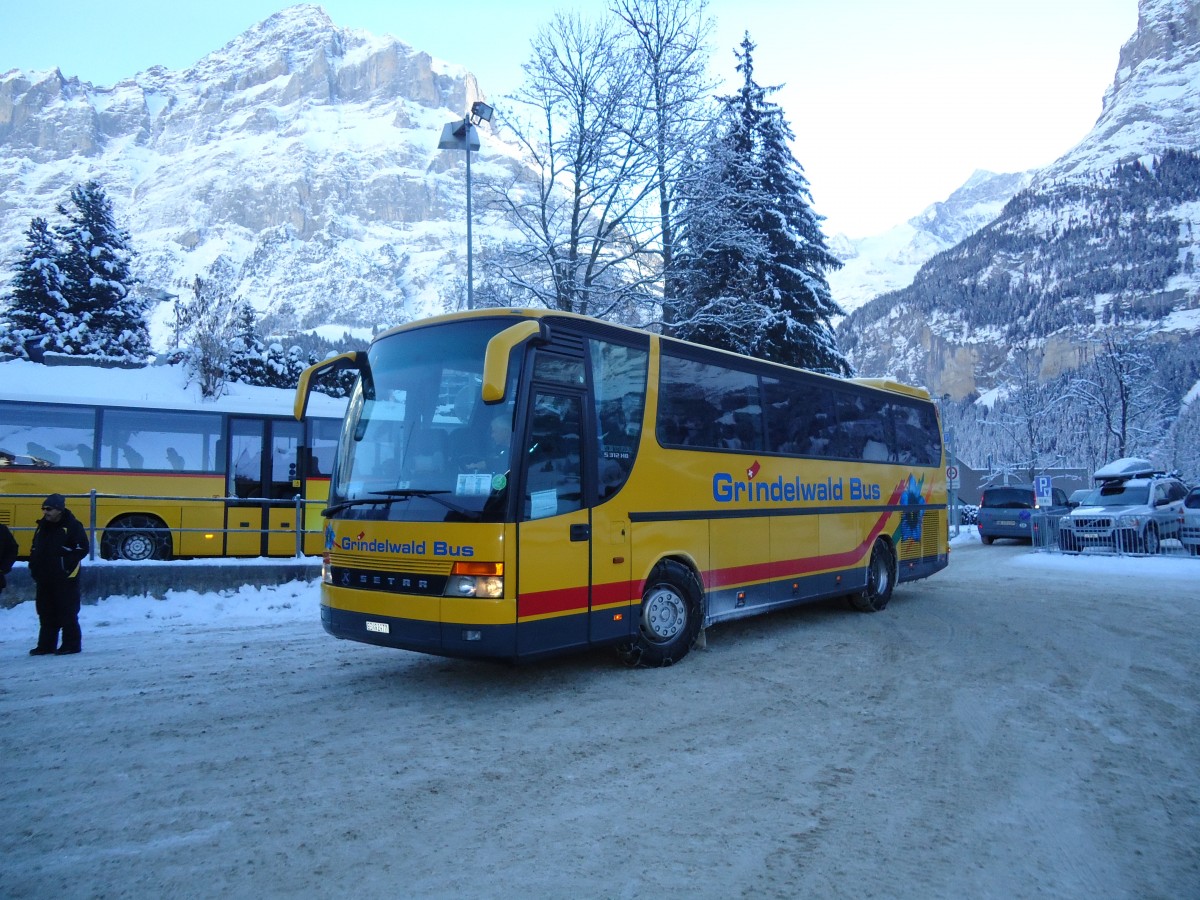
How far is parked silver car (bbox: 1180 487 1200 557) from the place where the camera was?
18766mm

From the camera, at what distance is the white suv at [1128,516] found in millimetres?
19906

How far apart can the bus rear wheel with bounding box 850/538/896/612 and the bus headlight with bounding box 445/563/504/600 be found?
6.76 meters

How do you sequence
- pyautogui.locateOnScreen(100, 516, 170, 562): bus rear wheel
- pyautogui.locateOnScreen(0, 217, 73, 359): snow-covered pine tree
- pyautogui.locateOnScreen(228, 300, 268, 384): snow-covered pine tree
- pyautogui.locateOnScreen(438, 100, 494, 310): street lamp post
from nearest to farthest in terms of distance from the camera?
1. pyautogui.locateOnScreen(100, 516, 170, 562): bus rear wheel
2. pyautogui.locateOnScreen(438, 100, 494, 310): street lamp post
3. pyautogui.locateOnScreen(0, 217, 73, 359): snow-covered pine tree
4. pyautogui.locateOnScreen(228, 300, 268, 384): snow-covered pine tree

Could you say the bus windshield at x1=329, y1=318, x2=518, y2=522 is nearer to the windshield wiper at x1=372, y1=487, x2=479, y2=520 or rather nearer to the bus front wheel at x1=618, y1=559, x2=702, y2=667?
the windshield wiper at x1=372, y1=487, x2=479, y2=520

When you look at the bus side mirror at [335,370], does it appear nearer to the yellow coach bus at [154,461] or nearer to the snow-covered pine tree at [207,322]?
the yellow coach bus at [154,461]

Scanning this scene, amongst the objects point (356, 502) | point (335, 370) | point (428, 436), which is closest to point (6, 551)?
point (335, 370)

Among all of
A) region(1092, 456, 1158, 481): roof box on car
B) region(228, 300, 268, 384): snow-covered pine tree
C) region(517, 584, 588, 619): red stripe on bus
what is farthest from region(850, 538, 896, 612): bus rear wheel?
region(228, 300, 268, 384): snow-covered pine tree

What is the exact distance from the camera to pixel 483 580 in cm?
604

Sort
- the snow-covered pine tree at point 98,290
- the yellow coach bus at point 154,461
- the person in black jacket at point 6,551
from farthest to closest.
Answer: the snow-covered pine tree at point 98,290 < the yellow coach bus at point 154,461 < the person in black jacket at point 6,551

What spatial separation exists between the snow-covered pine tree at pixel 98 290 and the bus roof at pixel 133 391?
1127 inches

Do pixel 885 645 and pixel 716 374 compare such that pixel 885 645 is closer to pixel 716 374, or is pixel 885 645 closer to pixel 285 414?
pixel 716 374

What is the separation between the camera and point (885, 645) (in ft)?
28.9

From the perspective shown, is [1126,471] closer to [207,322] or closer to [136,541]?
[136,541]

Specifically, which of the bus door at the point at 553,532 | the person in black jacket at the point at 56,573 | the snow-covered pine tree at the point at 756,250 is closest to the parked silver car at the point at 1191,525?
the snow-covered pine tree at the point at 756,250
